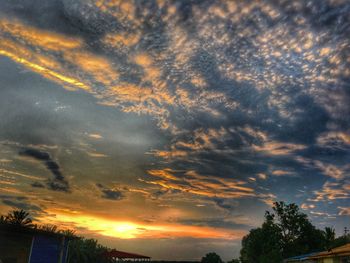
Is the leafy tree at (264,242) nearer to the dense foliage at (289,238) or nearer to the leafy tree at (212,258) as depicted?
the dense foliage at (289,238)

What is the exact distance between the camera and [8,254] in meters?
23.1

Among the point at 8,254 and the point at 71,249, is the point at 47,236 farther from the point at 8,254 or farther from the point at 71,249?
the point at 71,249

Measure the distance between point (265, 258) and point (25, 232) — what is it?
43.7 metres

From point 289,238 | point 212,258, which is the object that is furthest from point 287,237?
point 212,258

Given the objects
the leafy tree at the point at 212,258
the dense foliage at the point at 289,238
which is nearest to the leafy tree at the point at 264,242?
the dense foliage at the point at 289,238

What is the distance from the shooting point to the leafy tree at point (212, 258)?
134 metres

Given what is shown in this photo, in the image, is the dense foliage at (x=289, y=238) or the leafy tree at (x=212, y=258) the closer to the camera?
the dense foliage at (x=289, y=238)

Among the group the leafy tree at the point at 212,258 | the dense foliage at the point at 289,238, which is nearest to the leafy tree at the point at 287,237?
the dense foliage at the point at 289,238

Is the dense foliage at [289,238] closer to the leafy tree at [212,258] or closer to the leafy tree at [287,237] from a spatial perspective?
Answer: the leafy tree at [287,237]

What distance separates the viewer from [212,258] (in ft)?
447

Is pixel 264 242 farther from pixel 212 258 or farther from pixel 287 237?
pixel 212 258

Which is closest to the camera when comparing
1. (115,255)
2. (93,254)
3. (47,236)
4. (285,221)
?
(47,236)

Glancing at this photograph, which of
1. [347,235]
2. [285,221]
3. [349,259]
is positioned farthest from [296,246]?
[349,259]

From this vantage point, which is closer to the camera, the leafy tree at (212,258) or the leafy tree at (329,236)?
the leafy tree at (329,236)
